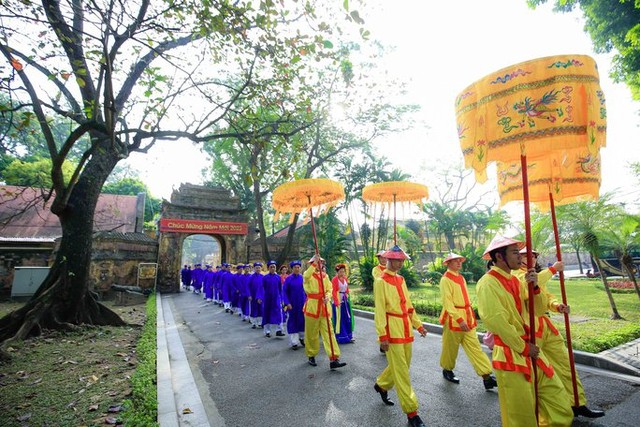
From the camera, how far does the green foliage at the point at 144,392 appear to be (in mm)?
3380

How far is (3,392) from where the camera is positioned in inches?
167

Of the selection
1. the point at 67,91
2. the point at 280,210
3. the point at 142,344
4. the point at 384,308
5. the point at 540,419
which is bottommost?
the point at 142,344

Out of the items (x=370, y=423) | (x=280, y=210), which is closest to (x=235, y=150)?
(x=280, y=210)

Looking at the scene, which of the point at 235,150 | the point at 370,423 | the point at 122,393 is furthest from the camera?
the point at 235,150

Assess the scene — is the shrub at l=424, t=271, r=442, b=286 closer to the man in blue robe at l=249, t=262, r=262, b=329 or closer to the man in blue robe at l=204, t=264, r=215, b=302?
the man in blue robe at l=204, t=264, r=215, b=302

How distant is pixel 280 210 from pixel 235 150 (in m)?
16.9

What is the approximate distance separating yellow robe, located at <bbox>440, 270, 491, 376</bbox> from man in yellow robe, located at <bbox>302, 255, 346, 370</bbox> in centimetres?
170

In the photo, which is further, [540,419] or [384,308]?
[384,308]

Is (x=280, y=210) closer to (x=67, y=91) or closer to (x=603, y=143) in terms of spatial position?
(x=603, y=143)

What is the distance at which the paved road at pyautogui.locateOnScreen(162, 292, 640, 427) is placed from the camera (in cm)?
357

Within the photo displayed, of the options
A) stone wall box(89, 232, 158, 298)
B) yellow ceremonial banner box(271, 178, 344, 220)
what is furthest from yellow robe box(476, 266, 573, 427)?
stone wall box(89, 232, 158, 298)

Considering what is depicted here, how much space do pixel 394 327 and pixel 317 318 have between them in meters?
2.43

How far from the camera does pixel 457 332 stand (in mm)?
4684

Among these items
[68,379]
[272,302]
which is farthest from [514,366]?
[272,302]
